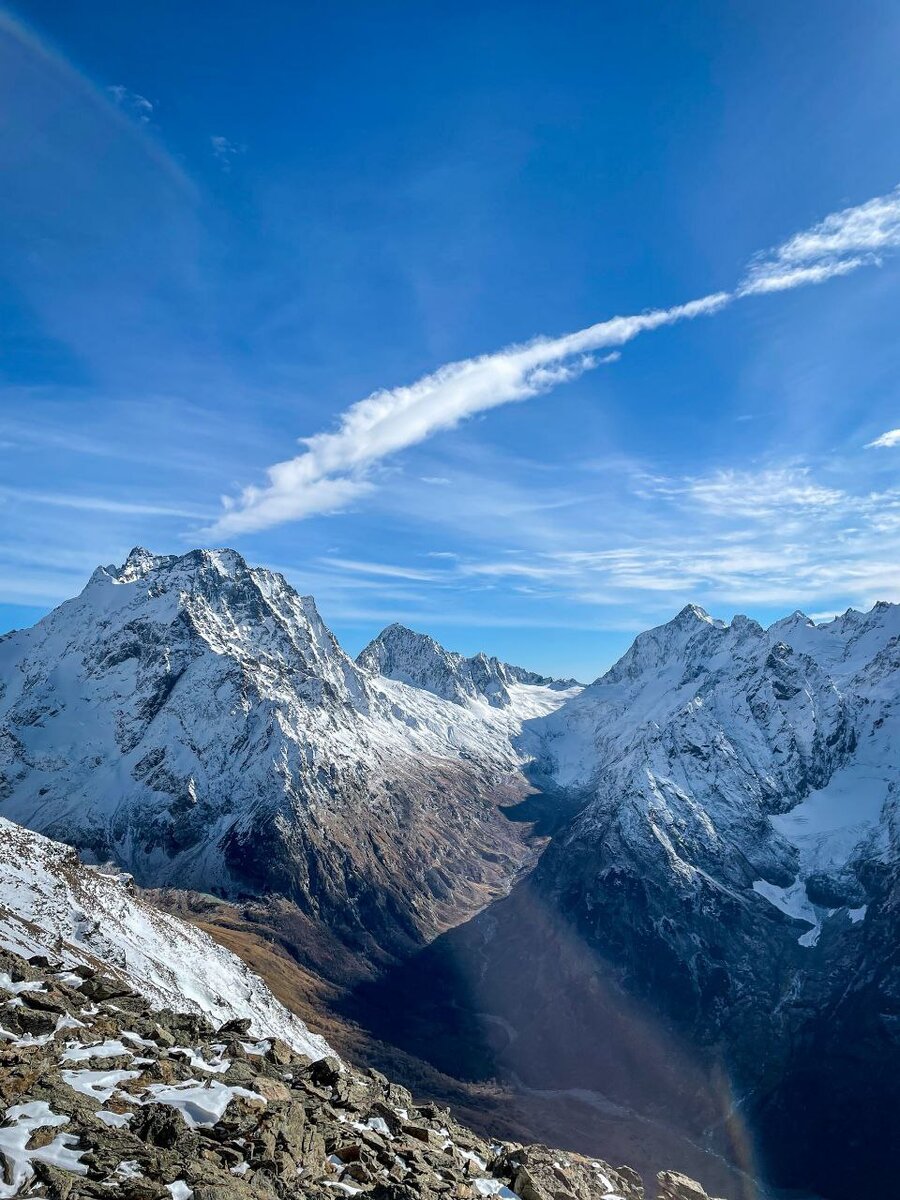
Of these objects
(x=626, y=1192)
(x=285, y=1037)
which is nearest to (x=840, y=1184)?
(x=285, y=1037)

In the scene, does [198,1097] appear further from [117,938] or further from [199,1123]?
[117,938]

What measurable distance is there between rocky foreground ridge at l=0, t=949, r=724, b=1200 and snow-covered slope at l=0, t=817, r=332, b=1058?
33.7m

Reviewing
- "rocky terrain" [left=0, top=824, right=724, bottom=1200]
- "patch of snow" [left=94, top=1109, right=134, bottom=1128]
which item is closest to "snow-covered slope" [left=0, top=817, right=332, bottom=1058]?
"rocky terrain" [left=0, top=824, right=724, bottom=1200]

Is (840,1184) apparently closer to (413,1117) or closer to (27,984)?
(413,1117)

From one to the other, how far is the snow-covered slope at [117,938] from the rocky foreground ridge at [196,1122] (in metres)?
33.7

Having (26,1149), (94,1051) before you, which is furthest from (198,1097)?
(26,1149)

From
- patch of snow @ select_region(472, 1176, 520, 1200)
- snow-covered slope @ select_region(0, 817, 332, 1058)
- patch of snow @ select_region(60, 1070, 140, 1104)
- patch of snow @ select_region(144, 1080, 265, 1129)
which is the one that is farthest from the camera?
snow-covered slope @ select_region(0, 817, 332, 1058)

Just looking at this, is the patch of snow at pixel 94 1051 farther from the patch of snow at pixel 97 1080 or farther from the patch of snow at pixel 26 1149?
the patch of snow at pixel 26 1149

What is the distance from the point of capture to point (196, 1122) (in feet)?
106

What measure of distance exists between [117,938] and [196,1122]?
77459mm

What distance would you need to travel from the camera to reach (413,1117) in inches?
1804

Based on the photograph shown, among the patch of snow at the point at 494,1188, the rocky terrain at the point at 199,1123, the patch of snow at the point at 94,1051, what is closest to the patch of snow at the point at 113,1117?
the rocky terrain at the point at 199,1123

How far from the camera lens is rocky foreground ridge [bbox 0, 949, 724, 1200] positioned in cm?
2702

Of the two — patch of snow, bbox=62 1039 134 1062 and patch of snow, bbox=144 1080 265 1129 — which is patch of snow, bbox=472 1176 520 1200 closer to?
patch of snow, bbox=144 1080 265 1129
